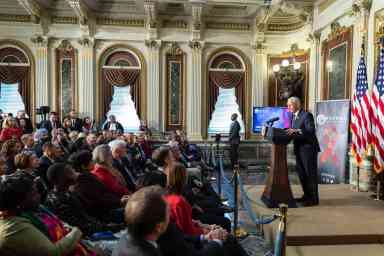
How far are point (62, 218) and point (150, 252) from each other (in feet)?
3.98

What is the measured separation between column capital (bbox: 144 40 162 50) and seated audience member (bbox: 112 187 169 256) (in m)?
7.86

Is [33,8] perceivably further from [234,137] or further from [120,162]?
[120,162]

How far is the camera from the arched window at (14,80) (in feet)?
27.3

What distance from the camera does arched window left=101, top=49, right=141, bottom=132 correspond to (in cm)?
870

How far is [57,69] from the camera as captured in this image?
28.0ft

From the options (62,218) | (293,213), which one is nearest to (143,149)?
(293,213)

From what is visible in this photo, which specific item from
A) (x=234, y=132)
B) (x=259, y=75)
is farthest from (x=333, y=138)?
(x=259, y=75)

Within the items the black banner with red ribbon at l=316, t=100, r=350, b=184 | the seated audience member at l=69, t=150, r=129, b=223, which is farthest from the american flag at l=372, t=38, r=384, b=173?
the seated audience member at l=69, t=150, r=129, b=223

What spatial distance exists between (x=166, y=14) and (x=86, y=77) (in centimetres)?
272

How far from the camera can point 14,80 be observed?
27.4 feet

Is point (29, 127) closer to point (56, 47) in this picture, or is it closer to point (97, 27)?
point (56, 47)

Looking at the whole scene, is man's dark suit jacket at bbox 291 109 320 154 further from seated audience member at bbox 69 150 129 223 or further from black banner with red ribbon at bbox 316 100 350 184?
black banner with red ribbon at bbox 316 100 350 184

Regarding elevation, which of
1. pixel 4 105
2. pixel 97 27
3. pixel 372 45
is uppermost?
pixel 97 27

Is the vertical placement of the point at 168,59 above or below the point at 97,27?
below
